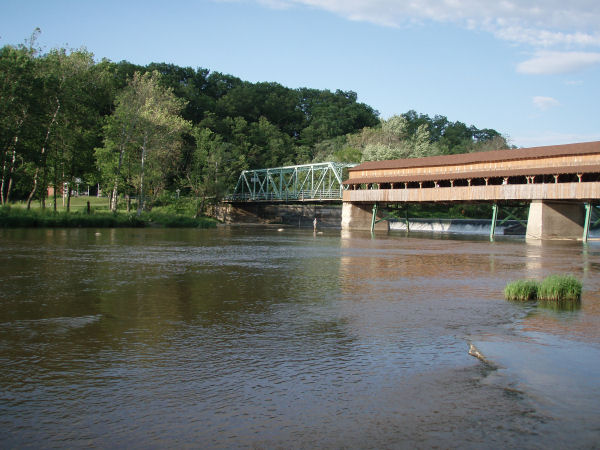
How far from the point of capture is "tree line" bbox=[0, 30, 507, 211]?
53.3 metres

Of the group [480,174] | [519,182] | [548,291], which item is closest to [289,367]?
[548,291]

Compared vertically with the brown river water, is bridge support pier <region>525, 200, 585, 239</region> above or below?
above

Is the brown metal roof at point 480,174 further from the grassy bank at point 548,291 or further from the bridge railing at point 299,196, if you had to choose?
the grassy bank at point 548,291

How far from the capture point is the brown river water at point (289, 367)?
629 cm

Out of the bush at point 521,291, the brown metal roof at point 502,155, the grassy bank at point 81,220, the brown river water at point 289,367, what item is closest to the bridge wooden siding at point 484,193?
the brown metal roof at point 502,155

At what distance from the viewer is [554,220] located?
2030 inches

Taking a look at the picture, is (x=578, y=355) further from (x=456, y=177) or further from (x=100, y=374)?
(x=456, y=177)

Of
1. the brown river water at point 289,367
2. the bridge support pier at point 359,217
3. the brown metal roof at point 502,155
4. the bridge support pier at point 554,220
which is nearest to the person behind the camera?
the brown river water at point 289,367

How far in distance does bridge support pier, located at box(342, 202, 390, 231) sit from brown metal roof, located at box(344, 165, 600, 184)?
147 inches

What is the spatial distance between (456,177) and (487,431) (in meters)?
55.5

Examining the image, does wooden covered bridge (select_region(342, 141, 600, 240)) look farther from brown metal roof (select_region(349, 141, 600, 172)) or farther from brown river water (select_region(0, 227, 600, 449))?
brown river water (select_region(0, 227, 600, 449))

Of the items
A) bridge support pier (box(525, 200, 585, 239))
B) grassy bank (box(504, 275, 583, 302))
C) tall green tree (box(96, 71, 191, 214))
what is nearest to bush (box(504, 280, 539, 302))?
grassy bank (box(504, 275, 583, 302))

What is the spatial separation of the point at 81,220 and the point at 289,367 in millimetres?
51361

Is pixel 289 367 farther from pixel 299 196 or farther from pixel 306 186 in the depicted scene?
pixel 306 186
